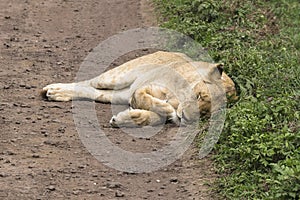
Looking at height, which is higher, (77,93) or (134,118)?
(134,118)

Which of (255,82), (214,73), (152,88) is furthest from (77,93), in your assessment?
(255,82)

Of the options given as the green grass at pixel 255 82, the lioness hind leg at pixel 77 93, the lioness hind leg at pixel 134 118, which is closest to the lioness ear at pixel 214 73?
the green grass at pixel 255 82

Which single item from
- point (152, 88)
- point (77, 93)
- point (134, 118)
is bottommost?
point (77, 93)

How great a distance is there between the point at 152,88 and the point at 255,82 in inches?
45.4

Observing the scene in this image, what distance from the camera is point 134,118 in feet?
20.7

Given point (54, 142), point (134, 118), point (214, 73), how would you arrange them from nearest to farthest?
point (54, 142)
point (134, 118)
point (214, 73)

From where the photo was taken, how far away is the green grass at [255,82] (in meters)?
5.18

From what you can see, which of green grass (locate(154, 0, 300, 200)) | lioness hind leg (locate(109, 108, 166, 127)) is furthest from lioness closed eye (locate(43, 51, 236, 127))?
green grass (locate(154, 0, 300, 200))

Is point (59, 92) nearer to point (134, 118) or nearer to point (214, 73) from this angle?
point (134, 118)

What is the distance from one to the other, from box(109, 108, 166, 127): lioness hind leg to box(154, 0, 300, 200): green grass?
2.17 feet

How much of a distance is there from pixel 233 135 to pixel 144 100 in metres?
0.95

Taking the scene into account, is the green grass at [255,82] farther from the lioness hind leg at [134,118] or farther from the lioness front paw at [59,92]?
the lioness front paw at [59,92]

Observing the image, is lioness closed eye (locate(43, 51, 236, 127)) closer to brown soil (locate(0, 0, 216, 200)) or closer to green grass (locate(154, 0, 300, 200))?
brown soil (locate(0, 0, 216, 200))

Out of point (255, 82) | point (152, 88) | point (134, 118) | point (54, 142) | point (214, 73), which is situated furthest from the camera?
point (255, 82)
